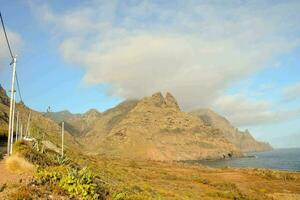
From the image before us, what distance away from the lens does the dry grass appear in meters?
19.3

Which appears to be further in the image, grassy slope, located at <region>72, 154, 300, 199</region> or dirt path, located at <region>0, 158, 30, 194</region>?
grassy slope, located at <region>72, 154, 300, 199</region>

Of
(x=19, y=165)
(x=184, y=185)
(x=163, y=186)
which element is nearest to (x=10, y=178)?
(x=19, y=165)

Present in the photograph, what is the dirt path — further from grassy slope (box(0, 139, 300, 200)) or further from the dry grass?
grassy slope (box(0, 139, 300, 200))

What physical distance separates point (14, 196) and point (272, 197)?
3963 centimetres

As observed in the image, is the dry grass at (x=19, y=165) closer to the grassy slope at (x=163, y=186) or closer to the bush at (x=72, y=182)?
the grassy slope at (x=163, y=186)

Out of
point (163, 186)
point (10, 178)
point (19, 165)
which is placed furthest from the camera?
point (163, 186)

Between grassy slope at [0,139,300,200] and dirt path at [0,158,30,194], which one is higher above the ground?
dirt path at [0,158,30,194]

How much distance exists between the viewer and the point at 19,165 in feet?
64.7

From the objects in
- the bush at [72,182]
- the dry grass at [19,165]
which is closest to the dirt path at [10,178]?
the dry grass at [19,165]

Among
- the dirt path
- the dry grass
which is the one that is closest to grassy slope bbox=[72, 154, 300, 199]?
the dry grass

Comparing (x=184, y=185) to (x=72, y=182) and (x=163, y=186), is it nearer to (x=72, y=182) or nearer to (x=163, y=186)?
(x=163, y=186)

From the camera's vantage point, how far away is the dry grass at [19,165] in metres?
19.3

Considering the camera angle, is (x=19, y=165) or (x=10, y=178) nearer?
(x=10, y=178)

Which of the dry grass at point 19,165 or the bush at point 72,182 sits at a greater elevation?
the dry grass at point 19,165
